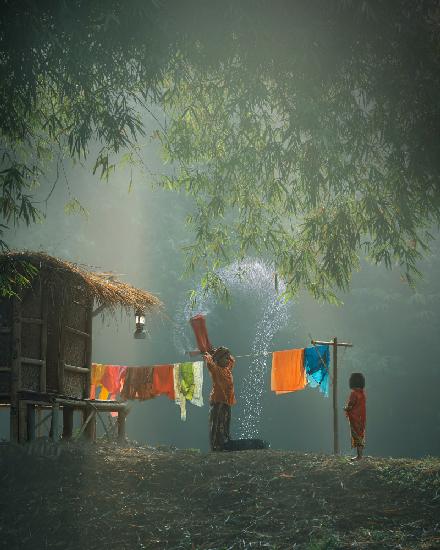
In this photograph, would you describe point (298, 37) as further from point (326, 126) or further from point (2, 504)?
point (2, 504)

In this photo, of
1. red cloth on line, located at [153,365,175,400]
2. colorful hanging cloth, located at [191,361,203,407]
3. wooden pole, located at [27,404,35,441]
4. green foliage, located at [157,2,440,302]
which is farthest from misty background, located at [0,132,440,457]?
green foliage, located at [157,2,440,302]

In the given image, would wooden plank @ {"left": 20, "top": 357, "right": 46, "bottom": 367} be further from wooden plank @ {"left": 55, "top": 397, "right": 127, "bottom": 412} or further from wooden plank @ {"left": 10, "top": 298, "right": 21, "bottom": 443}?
wooden plank @ {"left": 55, "top": 397, "right": 127, "bottom": 412}

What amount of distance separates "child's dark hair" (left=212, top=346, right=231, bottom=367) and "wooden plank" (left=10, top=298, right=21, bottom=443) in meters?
3.58

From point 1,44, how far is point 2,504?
6148 millimetres

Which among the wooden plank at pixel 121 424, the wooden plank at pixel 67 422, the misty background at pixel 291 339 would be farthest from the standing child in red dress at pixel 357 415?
the misty background at pixel 291 339

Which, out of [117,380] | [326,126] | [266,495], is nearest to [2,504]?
[266,495]

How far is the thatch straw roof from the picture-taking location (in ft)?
41.8

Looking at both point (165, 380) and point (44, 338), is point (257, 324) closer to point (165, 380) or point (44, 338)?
point (165, 380)

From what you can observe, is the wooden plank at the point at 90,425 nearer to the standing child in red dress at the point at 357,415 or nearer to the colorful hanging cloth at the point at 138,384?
the colorful hanging cloth at the point at 138,384

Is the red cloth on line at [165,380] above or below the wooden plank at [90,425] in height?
above

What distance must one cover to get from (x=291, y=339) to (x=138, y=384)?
2708 cm

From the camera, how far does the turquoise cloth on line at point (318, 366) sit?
16188 millimetres

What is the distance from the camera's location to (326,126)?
10367mm

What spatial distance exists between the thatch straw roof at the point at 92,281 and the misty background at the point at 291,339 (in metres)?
23.8
